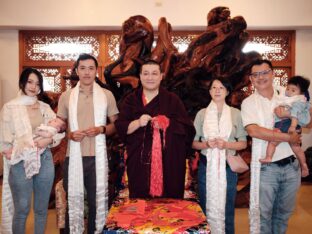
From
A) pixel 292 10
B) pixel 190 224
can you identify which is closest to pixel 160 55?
pixel 190 224

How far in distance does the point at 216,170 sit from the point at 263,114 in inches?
18.9

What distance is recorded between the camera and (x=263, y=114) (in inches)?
97.0

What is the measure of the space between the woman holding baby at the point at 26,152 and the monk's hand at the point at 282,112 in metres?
1.50

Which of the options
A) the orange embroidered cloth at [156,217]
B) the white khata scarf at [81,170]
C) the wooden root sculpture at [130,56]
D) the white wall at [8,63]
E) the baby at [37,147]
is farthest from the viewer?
the white wall at [8,63]

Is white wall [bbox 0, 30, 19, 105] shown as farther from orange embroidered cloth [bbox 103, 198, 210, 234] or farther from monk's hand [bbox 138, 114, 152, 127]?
monk's hand [bbox 138, 114, 152, 127]

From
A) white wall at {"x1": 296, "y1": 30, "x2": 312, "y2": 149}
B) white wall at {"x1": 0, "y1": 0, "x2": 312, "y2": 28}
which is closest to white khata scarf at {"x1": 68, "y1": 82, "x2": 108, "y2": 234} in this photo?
white wall at {"x1": 0, "y1": 0, "x2": 312, "y2": 28}

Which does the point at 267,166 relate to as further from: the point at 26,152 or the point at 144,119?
the point at 26,152

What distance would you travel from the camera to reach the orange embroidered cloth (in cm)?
208

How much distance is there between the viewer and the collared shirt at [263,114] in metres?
2.41

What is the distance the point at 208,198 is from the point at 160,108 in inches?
27.1

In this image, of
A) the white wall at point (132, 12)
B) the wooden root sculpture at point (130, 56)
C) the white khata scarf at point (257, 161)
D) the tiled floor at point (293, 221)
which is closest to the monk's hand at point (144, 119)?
the white khata scarf at point (257, 161)

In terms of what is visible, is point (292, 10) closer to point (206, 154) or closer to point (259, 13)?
point (259, 13)

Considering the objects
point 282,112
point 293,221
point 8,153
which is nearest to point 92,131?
point 8,153

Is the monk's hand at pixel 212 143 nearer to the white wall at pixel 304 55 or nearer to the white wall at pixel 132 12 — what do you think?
the white wall at pixel 132 12
